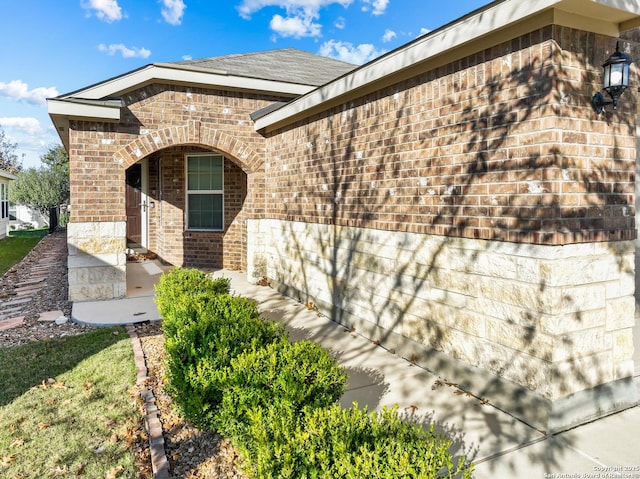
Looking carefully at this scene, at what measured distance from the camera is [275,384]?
2.79m

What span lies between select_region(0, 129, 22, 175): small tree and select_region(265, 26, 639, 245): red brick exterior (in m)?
45.7

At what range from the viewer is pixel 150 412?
368 cm

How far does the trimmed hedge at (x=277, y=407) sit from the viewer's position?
1947mm

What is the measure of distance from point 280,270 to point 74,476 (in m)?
5.45

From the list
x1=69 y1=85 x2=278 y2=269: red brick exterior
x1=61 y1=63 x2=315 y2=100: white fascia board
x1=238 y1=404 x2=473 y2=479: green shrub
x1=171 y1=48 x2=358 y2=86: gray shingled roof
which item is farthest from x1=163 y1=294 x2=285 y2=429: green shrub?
x1=171 y1=48 x2=358 y2=86: gray shingled roof

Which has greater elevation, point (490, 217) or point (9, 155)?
point (9, 155)

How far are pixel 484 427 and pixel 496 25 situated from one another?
315 cm

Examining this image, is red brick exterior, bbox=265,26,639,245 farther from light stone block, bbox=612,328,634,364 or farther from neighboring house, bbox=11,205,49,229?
neighboring house, bbox=11,205,49,229

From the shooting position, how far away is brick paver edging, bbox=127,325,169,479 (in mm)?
2949

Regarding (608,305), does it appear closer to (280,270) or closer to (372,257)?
(372,257)

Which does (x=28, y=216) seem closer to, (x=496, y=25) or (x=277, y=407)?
(x=277, y=407)

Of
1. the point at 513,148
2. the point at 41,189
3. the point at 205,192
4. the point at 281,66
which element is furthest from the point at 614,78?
the point at 41,189

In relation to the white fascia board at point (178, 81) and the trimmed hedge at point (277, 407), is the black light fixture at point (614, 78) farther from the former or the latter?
the white fascia board at point (178, 81)

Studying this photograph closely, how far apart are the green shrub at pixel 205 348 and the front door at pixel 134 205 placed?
9.03 metres
